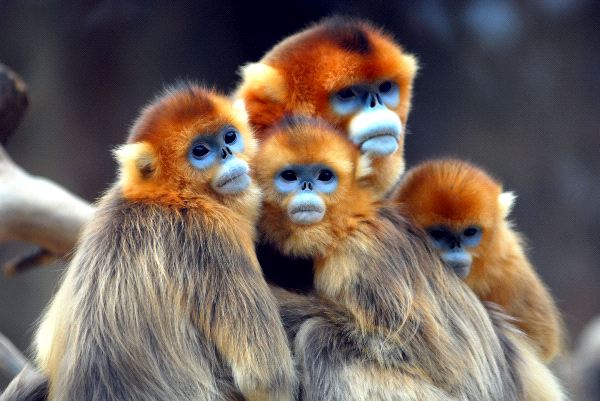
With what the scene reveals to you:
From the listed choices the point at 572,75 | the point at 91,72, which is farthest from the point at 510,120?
the point at 91,72

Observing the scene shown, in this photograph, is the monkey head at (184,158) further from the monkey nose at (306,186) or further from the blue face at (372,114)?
the blue face at (372,114)

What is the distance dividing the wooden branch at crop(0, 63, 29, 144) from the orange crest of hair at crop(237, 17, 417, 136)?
1.69 m

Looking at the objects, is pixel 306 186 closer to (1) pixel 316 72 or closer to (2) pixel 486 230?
(1) pixel 316 72

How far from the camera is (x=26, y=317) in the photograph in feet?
23.1

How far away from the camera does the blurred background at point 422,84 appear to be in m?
6.70

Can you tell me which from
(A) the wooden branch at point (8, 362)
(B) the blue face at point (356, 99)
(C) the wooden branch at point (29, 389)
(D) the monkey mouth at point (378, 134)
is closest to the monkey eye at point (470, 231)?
(D) the monkey mouth at point (378, 134)

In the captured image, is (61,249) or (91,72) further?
(91,72)

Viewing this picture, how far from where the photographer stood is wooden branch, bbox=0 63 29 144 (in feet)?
15.4

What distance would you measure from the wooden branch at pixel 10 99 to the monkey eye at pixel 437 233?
256cm

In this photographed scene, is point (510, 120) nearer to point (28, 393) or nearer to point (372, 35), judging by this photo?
point (372, 35)

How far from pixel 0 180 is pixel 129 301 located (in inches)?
Answer: 92.6

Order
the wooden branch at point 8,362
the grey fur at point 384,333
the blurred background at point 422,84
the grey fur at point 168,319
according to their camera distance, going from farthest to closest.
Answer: the blurred background at point 422,84
the wooden branch at point 8,362
the grey fur at point 384,333
the grey fur at point 168,319

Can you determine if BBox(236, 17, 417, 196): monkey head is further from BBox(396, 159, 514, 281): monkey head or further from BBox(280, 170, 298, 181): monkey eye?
BBox(280, 170, 298, 181): monkey eye

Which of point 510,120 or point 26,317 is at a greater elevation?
point 510,120
